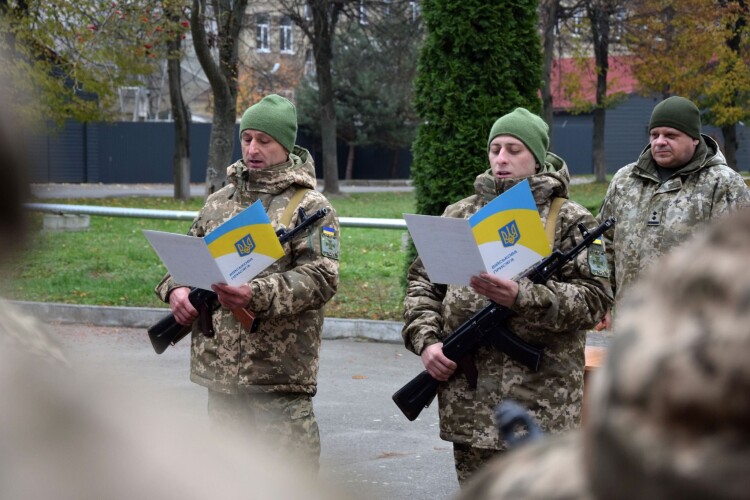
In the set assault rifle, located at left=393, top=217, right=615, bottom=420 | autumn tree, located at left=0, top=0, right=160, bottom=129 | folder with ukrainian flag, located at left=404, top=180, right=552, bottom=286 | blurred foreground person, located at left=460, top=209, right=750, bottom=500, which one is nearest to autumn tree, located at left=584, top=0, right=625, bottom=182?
autumn tree, located at left=0, top=0, right=160, bottom=129

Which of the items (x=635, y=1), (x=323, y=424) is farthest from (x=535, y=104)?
(x=635, y=1)

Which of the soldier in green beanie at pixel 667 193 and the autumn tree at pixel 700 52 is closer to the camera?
the soldier in green beanie at pixel 667 193

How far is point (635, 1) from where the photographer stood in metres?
31.8

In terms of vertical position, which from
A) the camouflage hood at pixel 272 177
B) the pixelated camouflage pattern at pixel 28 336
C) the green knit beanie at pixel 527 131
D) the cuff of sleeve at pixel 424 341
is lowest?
the cuff of sleeve at pixel 424 341

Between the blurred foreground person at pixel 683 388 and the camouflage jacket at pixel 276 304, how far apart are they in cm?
393

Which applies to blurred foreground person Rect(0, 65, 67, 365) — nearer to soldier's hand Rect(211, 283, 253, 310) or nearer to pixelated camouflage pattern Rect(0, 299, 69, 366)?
pixelated camouflage pattern Rect(0, 299, 69, 366)

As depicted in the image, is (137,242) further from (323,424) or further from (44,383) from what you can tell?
(44,383)

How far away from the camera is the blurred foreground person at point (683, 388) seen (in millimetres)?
608

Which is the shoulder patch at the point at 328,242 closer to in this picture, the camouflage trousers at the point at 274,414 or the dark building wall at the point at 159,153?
the camouflage trousers at the point at 274,414

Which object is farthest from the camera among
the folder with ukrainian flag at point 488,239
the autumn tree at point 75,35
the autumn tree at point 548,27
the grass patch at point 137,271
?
the autumn tree at point 548,27

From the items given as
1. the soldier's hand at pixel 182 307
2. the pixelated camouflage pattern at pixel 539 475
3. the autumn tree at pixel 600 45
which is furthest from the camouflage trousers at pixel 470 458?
the autumn tree at pixel 600 45

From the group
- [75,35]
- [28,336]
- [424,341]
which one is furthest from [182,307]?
[75,35]

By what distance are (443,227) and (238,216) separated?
3.00 ft

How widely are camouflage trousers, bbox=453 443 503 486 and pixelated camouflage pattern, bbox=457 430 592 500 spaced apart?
344cm
